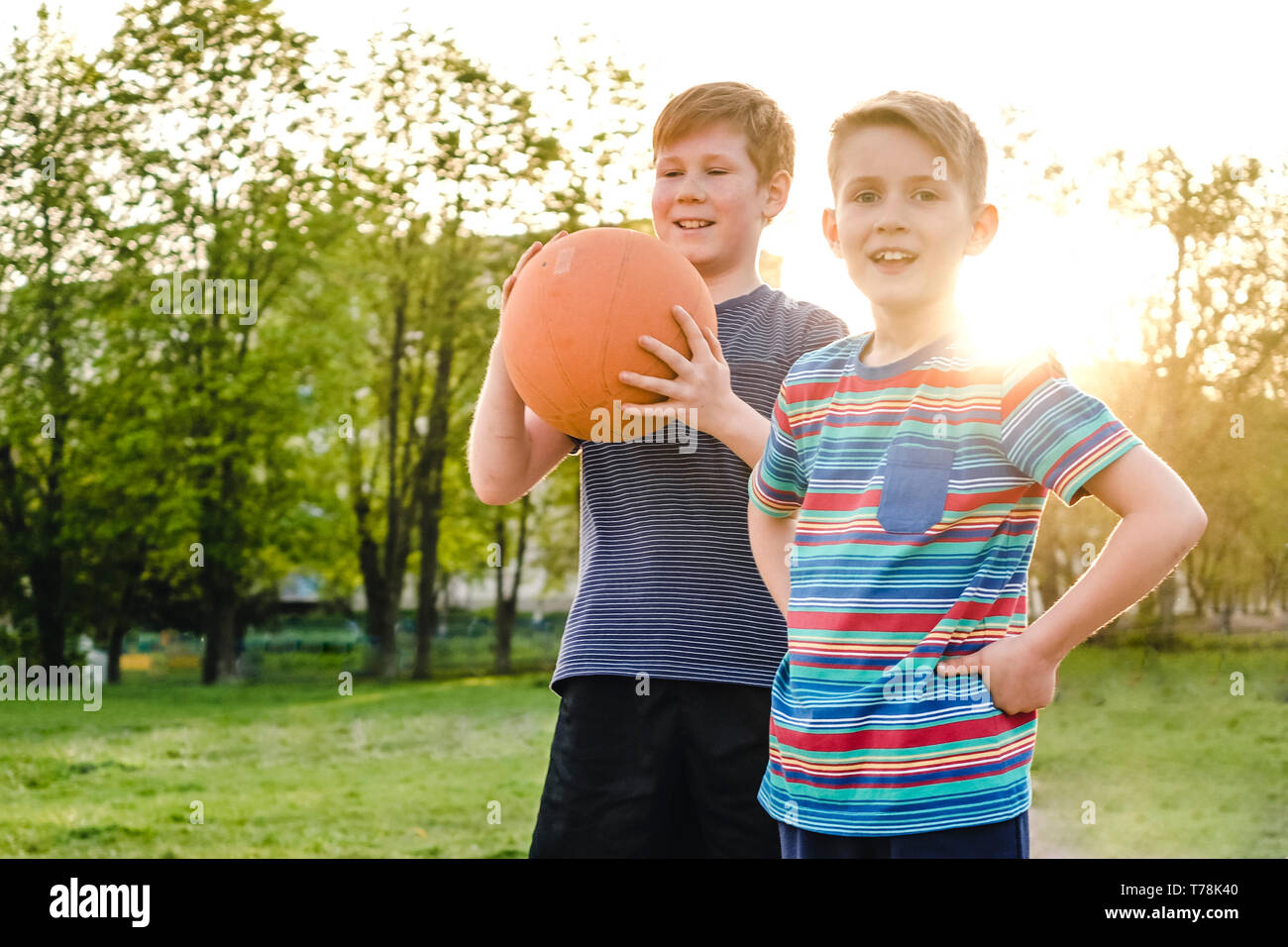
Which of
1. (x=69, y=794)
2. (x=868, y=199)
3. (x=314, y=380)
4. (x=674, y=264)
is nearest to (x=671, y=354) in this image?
(x=674, y=264)

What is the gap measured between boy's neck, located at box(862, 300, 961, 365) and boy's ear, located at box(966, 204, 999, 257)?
14cm

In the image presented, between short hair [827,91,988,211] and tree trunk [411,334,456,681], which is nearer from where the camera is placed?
short hair [827,91,988,211]

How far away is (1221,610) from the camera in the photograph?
920 inches

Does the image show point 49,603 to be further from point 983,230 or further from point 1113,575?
point 1113,575

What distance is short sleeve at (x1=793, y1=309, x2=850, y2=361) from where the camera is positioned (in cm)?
320

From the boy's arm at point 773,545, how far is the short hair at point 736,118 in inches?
38.7

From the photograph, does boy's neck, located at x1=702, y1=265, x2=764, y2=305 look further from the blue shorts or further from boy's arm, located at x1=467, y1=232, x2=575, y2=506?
the blue shorts

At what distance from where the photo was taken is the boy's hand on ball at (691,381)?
2.96 metres

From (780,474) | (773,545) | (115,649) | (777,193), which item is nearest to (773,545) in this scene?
(773,545)

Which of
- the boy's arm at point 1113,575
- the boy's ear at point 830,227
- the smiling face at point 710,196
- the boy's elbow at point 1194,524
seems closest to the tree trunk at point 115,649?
the smiling face at point 710,196

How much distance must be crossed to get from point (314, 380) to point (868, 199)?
22553mm

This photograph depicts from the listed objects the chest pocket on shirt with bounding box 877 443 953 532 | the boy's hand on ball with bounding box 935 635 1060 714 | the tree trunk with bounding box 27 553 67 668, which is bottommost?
the tree trunk with bounding box 27 553 67 668

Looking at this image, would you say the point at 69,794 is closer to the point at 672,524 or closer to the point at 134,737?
the point at 134,737

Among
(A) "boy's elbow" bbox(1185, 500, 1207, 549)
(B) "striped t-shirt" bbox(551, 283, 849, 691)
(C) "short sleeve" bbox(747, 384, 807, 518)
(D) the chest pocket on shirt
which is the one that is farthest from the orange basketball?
(A) "boy's elbow" bbox(1185, 500, 1207, 549)
